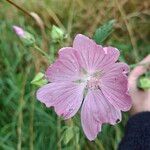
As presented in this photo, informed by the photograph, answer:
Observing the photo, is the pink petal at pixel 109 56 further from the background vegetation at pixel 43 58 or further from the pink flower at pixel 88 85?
the background vegetation at pixel 43 58

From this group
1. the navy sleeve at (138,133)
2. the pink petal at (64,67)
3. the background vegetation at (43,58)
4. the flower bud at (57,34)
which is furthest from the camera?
the background vegetation at (43,58)

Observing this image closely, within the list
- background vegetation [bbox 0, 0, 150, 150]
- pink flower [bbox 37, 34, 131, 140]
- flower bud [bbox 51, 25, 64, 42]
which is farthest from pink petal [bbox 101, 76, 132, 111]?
background vegetation [bbox 0, 0, 150, 150]

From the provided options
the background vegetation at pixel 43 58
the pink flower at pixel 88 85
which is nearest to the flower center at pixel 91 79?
the pink flower at pixel 88 85

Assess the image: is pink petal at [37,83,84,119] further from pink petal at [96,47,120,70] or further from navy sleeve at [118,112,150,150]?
navy sleeve at [118,112,150,150]

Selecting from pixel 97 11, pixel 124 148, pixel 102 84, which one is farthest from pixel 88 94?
pixel 97 11

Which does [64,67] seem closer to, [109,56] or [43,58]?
[109,56]

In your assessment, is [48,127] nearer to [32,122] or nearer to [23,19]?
[32,122]

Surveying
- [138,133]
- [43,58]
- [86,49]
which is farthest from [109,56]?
[43,58]
